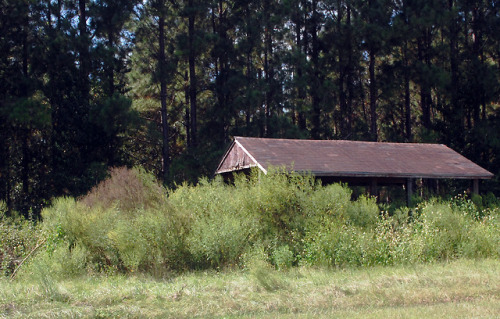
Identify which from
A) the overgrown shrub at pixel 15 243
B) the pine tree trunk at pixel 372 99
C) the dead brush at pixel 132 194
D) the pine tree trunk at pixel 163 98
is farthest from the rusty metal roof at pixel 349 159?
the pine tree trunk at pixel 372 99

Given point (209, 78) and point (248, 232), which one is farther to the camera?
point (209, 78)

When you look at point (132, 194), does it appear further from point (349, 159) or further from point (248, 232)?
point (349, 159)

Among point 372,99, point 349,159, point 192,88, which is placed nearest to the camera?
point 349,159

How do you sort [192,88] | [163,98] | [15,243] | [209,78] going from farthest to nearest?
[209,78] → [192,88] → [163,98] → [15,243]

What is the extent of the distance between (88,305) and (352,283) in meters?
4.77

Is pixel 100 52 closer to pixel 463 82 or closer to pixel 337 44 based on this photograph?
pixel 337 44

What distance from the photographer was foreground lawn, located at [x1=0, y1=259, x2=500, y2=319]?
25.6ft

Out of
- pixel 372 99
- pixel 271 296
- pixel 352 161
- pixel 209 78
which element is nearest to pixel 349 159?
pixel 352 161

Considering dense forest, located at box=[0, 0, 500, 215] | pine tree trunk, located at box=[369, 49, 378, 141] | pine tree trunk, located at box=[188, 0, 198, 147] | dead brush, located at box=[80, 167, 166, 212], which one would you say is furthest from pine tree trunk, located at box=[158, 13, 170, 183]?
pine tree trunk, located at box=[369, 49, 378, 141]

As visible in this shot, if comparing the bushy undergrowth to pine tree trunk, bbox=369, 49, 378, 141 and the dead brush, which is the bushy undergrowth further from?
pine tree trunk, bbox=369, 49, 378, 141

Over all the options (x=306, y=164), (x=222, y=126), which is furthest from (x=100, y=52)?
(x=306, y=164)

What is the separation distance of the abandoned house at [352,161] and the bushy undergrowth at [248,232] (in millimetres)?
4956

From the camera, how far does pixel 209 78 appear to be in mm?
34062

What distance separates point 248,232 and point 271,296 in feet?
12.3
